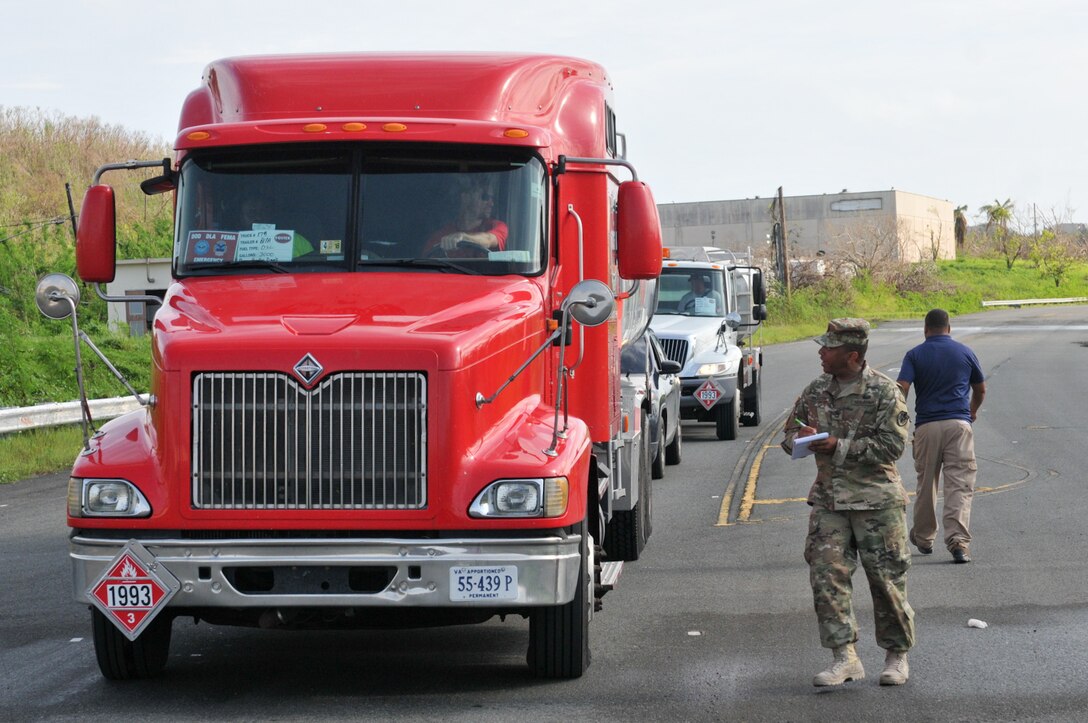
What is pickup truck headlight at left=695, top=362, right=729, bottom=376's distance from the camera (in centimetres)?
1938

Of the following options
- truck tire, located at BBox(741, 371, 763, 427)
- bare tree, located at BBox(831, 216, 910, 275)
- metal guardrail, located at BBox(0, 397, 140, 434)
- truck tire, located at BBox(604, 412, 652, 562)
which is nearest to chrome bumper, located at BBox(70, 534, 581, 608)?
truck tire, located at BBox(604, 412, 652, 562)

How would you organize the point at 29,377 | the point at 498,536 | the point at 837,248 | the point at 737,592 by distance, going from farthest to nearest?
the point at 837,248 < the point at 29,377 < the point at 737,592 < the point at 498,536

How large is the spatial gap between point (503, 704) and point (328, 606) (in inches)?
37.7

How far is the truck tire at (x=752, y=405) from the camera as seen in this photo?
72.1ft

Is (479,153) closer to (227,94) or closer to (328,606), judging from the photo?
(227,94)

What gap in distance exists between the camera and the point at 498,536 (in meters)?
6.60

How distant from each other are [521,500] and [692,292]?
1490 cm

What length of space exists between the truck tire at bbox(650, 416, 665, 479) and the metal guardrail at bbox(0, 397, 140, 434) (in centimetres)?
747

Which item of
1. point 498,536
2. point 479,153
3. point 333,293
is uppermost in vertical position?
point 479,153

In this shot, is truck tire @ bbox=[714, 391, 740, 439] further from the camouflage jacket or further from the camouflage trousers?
the camouflage trousers

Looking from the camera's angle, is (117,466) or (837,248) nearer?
(117,466)

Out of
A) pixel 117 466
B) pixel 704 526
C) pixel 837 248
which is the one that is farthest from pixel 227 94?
pixel 837 248

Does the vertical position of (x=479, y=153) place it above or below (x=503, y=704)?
above

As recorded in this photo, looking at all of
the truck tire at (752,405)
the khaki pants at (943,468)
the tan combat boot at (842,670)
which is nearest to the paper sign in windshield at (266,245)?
the tan combat boot at (842,670)
